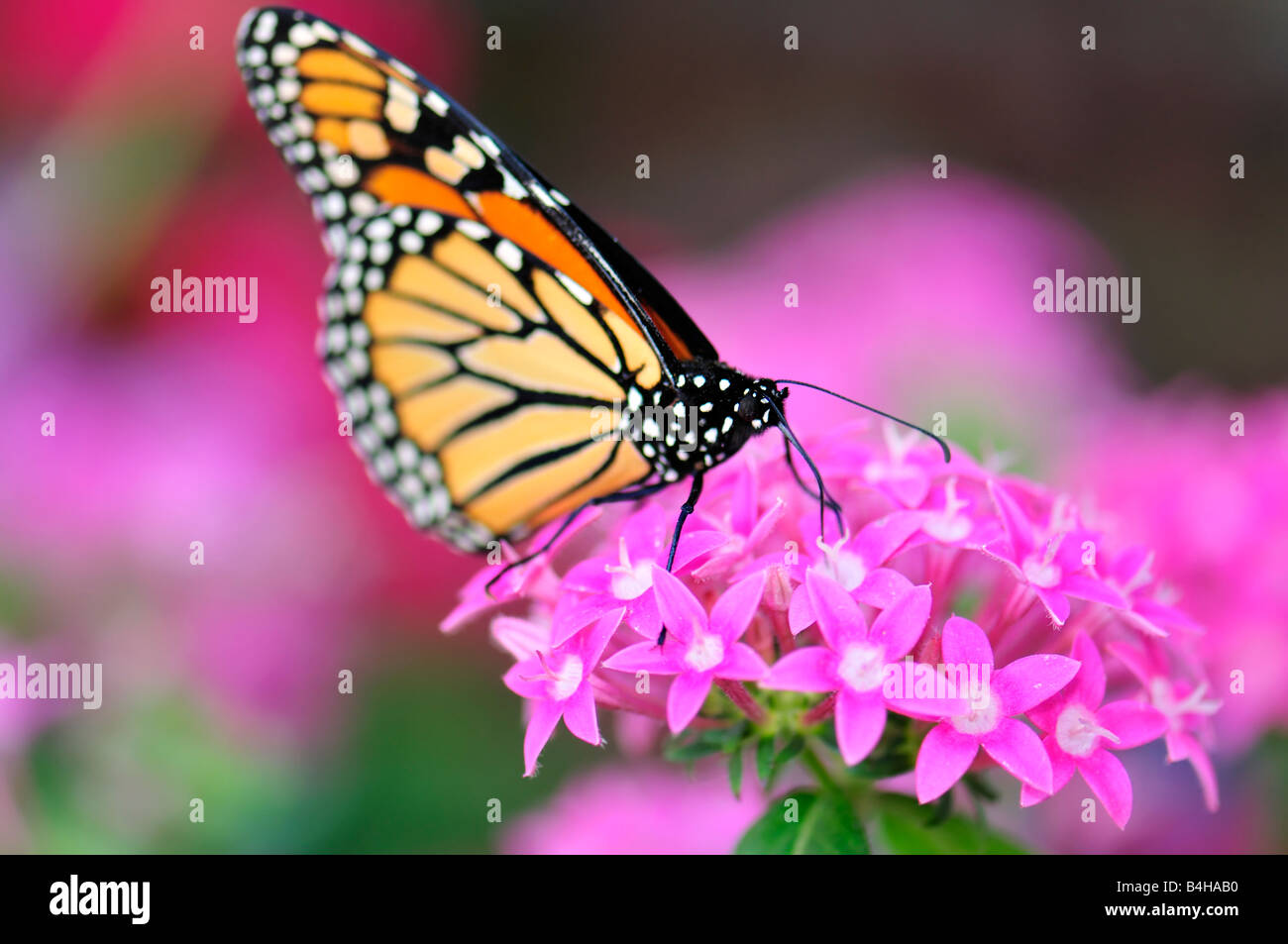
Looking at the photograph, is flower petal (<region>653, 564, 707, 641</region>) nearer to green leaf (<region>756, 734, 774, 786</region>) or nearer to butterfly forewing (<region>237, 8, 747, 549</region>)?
green leaf (<region>756, 734, 774, 786</region>)

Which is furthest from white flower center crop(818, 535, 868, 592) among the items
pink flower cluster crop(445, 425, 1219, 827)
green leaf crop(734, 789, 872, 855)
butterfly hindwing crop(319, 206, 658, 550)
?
butterfly hindwing crop(319, 206, 658, 550)

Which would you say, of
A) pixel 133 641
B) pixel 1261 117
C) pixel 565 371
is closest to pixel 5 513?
pixel 133 641

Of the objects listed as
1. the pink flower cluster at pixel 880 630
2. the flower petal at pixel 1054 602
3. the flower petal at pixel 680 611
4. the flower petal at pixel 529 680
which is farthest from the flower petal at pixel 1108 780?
the flower petal at pixel 529 680

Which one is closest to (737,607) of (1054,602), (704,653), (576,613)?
(704,653)

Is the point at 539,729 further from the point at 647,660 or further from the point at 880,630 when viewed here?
the point at 880,630

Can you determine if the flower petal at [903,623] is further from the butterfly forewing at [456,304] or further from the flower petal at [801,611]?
the butterfly forewing at [456,304]

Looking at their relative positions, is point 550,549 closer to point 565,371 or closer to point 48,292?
point 565,371
